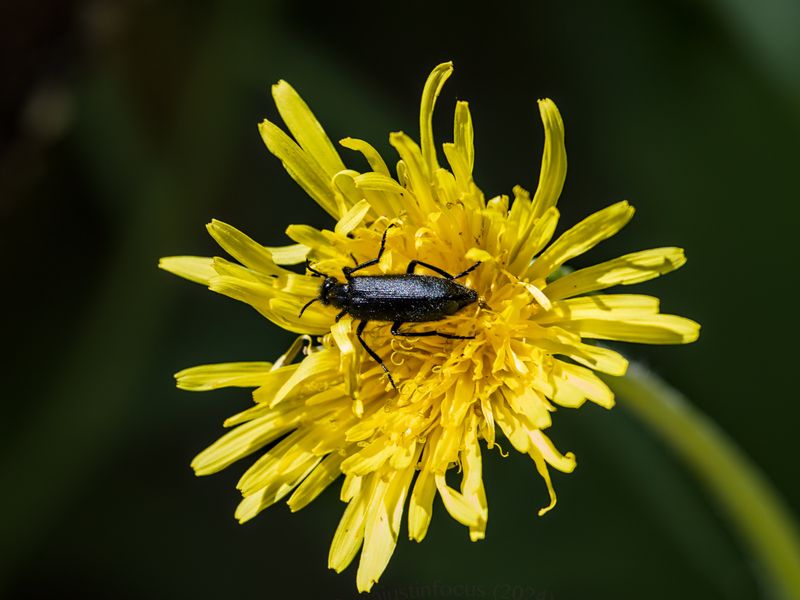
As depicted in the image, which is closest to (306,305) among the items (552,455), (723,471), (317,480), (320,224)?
(317,480)

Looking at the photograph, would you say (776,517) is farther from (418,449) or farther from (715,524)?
(418,449)

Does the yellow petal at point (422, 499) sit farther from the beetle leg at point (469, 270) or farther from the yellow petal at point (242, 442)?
the beetle leg at point (469, 270)

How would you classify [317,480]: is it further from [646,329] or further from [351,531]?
[646,329]

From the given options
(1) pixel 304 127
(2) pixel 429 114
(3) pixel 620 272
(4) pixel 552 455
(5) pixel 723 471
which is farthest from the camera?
(5) pixel 723 471

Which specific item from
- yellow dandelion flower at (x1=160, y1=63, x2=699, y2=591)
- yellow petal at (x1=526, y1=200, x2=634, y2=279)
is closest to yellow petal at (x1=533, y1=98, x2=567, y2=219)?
yellow dandelion flower at (x1=160, y1=63, x2=699, y2=591)

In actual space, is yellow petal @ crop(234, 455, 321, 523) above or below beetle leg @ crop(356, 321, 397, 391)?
below

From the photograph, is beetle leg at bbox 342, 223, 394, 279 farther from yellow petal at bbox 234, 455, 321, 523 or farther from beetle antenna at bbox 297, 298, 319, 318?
yellow petal at bbox 234, 455, 321, 523
